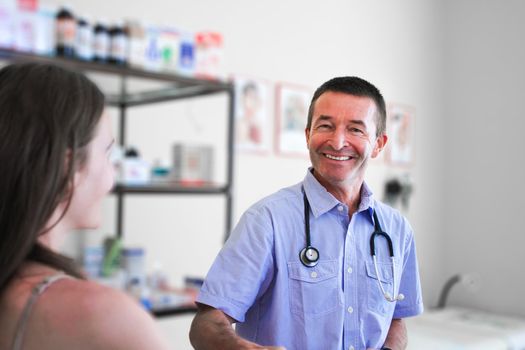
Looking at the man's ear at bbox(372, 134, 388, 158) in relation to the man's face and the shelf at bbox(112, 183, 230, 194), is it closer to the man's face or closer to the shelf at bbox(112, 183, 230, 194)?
the man's face

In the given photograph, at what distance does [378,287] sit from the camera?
0.93 m

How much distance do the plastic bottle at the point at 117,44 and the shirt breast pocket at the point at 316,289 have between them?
1.71m

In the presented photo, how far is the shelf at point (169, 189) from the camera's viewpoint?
2.46 m

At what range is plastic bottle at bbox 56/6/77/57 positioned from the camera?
2.29 metres

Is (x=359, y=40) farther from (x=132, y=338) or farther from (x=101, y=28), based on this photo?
(x=132, y=338)

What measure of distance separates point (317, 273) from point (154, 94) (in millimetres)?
2148

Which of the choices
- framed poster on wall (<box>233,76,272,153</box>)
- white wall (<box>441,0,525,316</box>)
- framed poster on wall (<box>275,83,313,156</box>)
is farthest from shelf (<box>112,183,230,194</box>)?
white wall (<box>441,0,525,316</box>)

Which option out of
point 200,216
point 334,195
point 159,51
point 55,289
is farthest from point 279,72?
point 55,289

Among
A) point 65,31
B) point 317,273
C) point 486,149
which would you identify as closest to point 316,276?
point 317,273

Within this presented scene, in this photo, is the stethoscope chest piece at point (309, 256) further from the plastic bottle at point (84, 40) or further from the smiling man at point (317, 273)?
the plastic bottle at point (84, 40)

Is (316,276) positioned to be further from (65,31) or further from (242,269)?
(65,31)

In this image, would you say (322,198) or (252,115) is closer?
(322,198)

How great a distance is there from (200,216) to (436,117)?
77.9 inches

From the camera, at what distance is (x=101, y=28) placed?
7.95 feet
